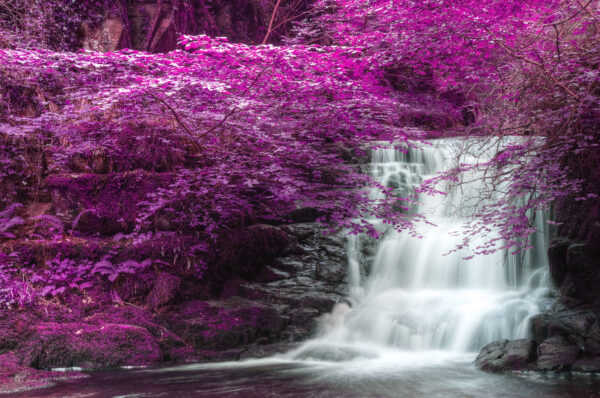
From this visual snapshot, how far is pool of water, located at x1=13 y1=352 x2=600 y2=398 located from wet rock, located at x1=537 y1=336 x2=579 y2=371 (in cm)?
19

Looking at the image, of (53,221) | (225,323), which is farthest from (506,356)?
(53,221)

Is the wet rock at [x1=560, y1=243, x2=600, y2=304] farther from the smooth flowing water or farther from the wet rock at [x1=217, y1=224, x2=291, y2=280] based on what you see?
the wet rock at [x1=217, y1=224, x2=291, y2=280]

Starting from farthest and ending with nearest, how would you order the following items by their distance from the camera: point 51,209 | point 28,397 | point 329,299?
point 329,299
point 51,209
point 28,397

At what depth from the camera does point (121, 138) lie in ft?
25.7

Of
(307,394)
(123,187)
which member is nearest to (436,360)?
(307,394)

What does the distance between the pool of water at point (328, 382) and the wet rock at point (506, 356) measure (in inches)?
6.4

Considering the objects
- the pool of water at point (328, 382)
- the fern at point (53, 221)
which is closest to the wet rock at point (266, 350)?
the pool of water at point (328, 382)

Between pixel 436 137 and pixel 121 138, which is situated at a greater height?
pixel 436 137

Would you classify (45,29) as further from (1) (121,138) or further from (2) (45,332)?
(2) (45,332)

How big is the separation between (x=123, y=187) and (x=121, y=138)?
0.97 metres

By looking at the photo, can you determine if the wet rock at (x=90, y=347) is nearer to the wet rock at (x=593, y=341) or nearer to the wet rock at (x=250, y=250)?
the wet rock at (x=250, y=250)

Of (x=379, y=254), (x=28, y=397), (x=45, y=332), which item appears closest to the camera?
(x=28, y=397)

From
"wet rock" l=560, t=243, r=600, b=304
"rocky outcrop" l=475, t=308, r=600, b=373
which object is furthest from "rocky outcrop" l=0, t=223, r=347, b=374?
"wet rock" l=560, t=243, r=600, b=304

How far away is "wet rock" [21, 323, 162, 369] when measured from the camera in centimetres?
548
